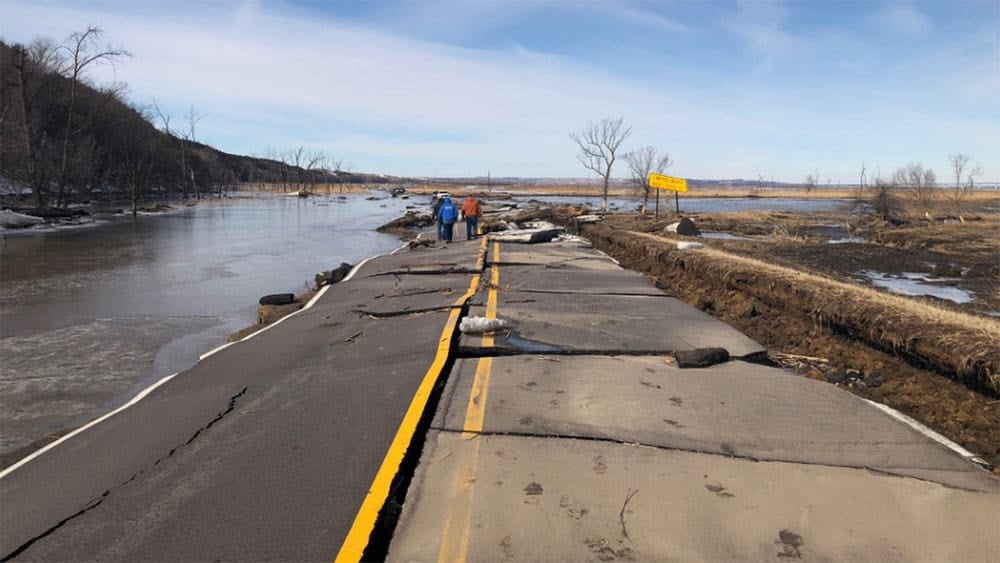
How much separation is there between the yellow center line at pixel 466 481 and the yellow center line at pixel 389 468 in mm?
357

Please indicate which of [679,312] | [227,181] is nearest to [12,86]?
[679,312]

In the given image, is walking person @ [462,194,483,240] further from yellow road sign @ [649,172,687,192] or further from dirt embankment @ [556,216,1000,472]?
yellow road sign @ [649,172,687,192]

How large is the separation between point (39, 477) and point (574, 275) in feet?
30.3

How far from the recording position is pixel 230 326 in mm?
11266

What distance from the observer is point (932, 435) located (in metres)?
4.51

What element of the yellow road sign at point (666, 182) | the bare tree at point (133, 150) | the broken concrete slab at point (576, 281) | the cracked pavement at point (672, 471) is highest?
the bare tree at point (133, 150)

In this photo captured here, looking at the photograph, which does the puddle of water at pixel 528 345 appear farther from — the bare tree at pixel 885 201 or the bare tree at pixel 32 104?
the bare tree at pixel 32 104

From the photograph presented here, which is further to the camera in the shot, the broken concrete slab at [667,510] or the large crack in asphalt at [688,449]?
the large crack in asphalt at [688,449]

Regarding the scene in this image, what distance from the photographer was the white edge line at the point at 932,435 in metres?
4.11

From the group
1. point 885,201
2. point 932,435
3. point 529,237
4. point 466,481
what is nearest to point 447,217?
point 529,237

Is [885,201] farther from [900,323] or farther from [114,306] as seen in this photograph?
[114,306]

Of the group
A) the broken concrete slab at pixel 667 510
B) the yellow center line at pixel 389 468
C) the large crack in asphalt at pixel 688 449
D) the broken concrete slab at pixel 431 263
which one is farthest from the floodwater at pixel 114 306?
the broken concrete slab at pixel 667 510

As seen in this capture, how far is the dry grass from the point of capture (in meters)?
5.62

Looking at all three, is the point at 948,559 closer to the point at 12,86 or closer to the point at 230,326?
the point at 230,326
